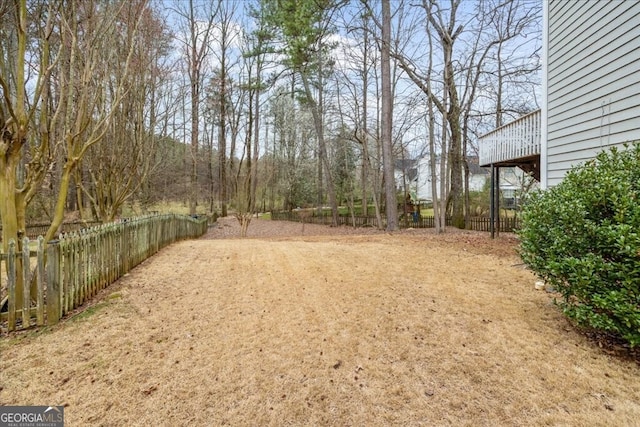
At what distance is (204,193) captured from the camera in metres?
28.8

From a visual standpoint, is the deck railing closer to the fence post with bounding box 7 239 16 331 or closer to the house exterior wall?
the house exterior wall

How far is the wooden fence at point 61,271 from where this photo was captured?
321cm

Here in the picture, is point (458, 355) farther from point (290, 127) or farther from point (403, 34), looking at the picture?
point (290, 127)

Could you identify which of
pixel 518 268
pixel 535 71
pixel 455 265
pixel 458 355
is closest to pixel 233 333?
pixel 458 355

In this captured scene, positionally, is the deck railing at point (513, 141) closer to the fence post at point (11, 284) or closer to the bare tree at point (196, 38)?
the fence post at point (11, 284)

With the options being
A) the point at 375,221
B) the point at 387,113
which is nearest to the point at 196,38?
the point at 387,113

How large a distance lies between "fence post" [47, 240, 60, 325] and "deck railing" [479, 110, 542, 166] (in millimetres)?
8016

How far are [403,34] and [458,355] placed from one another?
1288 cm

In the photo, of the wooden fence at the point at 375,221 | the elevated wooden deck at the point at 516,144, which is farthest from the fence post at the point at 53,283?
the wooden fence at the point at 375,221

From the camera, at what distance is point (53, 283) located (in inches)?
130

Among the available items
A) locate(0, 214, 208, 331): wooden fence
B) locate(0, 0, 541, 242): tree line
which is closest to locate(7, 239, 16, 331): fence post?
locate(0, 214, 208, 331): wooden fence

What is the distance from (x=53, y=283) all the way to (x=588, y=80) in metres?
7.54

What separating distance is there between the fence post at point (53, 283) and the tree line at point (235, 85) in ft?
3.40

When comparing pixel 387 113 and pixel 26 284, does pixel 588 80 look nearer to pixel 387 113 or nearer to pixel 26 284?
pixel 387 113
